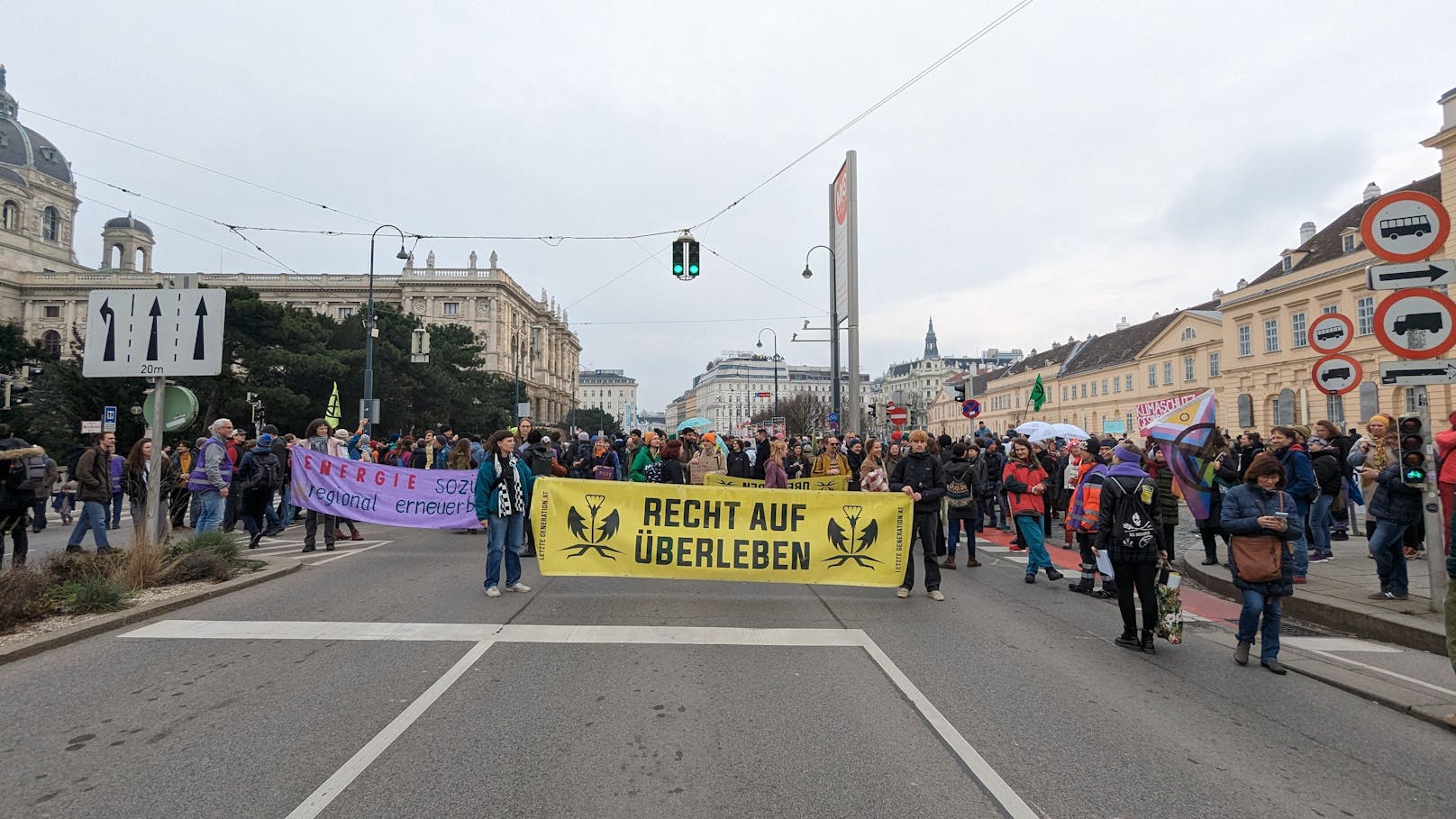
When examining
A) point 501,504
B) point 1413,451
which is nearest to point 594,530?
point 501,504

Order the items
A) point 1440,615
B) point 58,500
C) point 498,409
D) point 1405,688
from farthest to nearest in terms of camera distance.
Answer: point 498,409, point 58,500, point 1440,615, point 1405,688

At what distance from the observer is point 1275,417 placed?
154 feet

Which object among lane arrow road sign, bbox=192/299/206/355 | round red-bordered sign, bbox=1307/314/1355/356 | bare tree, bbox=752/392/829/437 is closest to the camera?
lane arrow road sign, bbox=192/299/206/355

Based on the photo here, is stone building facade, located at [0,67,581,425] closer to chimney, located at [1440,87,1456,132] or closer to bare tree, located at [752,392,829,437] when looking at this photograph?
bare tree, located at [752,392,829,437]

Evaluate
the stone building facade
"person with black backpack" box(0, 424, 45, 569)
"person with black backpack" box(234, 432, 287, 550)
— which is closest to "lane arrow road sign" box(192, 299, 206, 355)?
"person with black backpack" box(0, 424, 45, 569)

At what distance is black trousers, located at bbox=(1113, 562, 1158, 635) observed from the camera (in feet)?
20.5

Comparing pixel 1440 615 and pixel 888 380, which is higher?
pixel 888 380

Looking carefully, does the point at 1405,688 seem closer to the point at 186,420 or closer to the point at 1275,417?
the point at 186,420

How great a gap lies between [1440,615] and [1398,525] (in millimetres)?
902

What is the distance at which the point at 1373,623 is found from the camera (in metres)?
6.80

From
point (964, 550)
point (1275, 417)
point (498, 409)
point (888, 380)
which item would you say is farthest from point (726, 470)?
point (888, 380)

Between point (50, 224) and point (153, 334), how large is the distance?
11669cm

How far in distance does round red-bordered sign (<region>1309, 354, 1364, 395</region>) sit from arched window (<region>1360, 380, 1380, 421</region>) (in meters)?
36.4

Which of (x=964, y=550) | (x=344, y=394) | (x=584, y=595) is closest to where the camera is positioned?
(x=584, y=595)
